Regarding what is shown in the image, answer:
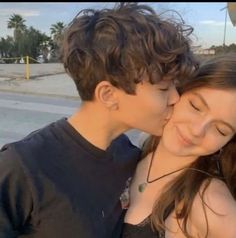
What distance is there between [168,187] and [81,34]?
0.63 meters

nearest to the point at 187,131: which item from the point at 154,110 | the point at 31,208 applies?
the point at 154,110

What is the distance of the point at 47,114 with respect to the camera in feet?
27.5

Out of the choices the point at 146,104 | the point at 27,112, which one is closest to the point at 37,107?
the point at 27,112

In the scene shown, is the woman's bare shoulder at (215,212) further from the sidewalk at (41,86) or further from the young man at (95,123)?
the sidewalk at (41,86)

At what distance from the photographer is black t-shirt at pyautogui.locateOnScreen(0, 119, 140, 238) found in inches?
46.2

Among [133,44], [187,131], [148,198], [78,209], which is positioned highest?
[133,44]

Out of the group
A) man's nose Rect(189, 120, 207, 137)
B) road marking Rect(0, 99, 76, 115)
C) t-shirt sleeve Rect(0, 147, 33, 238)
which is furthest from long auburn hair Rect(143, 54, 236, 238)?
road marking Rect(0, 99, 76, 115)

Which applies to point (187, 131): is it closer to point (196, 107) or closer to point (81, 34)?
point (196, 107)

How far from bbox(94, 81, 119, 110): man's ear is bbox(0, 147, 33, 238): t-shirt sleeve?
30 cm

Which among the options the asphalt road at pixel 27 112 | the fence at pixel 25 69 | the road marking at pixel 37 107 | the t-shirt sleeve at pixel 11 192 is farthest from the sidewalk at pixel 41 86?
the t-shirt sleeve at pixel 11 192

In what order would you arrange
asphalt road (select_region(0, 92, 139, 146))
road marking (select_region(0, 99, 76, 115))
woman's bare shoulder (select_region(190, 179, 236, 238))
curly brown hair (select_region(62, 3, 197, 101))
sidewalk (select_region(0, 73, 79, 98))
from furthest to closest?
sidewalk (select_region(0, 73, 79, 98)) → road marking (select_region(0, 99, 76, 115)) → asphalt road (select_region(0, 92, 139, 146)) → woman's bare shoulder (select_region(190, 179, 236, 238)) → curly brown hair (select_region(62, 3, 197, 101))

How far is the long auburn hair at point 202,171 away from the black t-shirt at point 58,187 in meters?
0.20

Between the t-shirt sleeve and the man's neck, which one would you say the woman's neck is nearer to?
the man's neck

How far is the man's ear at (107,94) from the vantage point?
1306mm
